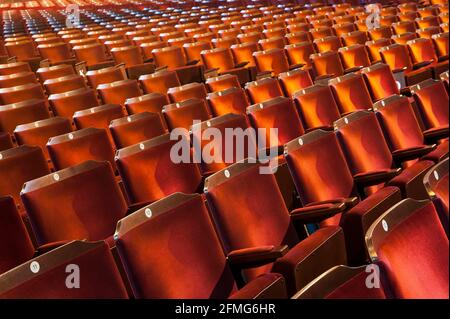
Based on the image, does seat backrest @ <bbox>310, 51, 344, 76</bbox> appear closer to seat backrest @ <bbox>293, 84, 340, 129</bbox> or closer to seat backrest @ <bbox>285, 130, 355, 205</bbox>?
seat backrest @ <bbox>293, 84, 340, 129</bbox>

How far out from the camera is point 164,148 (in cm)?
64

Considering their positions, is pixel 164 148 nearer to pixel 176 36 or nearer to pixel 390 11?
pixel 176 36

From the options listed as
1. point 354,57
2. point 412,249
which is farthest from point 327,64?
point 412,249

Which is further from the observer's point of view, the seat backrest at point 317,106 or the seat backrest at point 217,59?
the seat backrest at point 217,59

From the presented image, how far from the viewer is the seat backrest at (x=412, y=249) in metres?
0.34

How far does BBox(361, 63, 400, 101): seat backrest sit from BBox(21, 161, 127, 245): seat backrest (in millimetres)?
505

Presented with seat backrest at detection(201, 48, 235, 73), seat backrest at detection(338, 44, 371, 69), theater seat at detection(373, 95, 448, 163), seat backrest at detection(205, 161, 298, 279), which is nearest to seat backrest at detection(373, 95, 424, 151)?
theater seat at detection(373, 95, 448, 163)

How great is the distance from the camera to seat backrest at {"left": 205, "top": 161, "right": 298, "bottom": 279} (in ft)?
1.60

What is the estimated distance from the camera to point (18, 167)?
654 millimetres

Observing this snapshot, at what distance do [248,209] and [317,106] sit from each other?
35cm

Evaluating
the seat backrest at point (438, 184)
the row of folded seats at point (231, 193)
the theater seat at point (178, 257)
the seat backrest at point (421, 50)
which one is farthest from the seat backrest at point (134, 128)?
the seat backrest at point (421, 50)

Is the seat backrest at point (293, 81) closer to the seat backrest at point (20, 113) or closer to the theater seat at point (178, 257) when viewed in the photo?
the seat backrest at point (20, 113)

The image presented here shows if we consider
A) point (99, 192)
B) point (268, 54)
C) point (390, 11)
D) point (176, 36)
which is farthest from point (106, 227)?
point (390, 11)

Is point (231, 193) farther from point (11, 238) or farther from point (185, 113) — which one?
point (185, 113)
